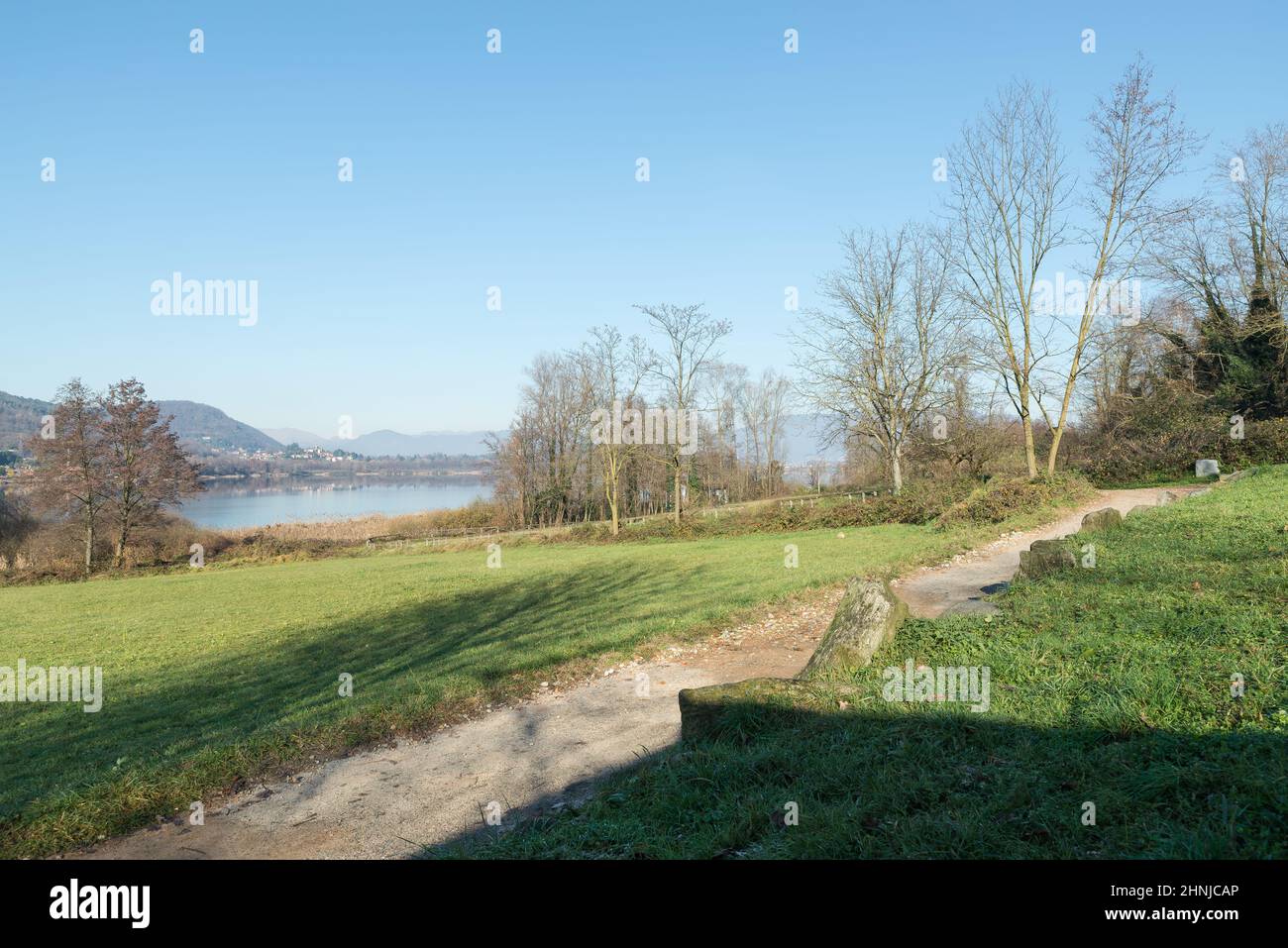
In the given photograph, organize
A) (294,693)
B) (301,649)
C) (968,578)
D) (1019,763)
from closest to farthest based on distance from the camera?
(1019,763) < (294,693) < (301,649) < (968,578)

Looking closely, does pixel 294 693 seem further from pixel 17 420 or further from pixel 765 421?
pixel 17 420

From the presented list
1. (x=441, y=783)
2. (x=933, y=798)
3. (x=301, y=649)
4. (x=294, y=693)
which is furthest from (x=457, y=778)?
(x=301, y=649)


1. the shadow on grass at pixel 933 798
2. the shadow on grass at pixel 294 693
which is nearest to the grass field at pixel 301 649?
the shadow on grass at pixel 294 693

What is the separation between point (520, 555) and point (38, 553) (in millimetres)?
28458

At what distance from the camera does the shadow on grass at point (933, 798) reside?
331 centimetres

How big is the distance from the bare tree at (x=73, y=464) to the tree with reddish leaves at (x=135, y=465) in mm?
586

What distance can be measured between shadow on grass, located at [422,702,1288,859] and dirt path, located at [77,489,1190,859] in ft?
2.20

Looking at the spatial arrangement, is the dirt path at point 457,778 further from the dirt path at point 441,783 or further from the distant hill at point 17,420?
the distant hill at point 17,420

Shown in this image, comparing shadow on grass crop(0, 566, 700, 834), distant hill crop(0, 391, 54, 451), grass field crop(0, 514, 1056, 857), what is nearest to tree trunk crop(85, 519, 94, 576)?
distant hill crop(0, 391, 54, 451)

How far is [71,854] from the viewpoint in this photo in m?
5.39

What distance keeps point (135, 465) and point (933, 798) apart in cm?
4815

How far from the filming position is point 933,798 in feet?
12.8

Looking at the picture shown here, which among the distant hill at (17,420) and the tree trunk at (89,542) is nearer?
the tree trunk at (89,542)
